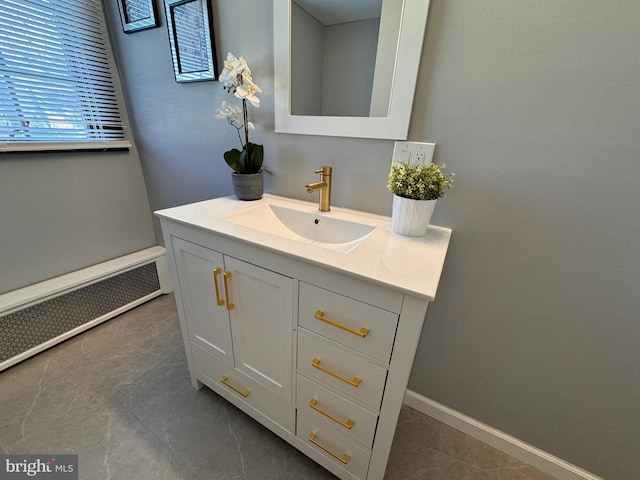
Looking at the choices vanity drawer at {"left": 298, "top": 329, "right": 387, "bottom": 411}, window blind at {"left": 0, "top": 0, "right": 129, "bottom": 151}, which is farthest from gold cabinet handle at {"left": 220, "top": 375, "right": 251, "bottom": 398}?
window blind at {"left": 0, "top": 0, "right": 129, "bottom": 151}

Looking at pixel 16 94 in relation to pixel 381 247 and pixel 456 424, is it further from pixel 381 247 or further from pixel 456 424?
pixel 456 424

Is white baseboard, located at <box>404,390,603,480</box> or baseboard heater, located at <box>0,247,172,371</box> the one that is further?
baseboard heater, located at <box>0,247,172,371</box>

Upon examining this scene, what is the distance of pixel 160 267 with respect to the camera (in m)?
1.90

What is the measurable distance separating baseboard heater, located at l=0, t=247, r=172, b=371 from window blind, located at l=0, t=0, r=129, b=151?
29.0 inches

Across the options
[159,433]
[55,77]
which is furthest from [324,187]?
[55,77]

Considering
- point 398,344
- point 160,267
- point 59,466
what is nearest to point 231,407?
point 59,466

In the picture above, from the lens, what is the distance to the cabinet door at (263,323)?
0.79 meters

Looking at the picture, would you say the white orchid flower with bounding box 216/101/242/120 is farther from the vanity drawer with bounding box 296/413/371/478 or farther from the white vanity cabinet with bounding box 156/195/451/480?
the vanity drawer with bounding box 296/413/371/478

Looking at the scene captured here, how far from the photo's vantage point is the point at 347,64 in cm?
95

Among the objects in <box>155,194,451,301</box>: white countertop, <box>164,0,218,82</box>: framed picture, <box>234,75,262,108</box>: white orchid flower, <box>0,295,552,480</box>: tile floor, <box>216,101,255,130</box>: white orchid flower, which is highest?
<box>164,0,218,82</box>: framed picture

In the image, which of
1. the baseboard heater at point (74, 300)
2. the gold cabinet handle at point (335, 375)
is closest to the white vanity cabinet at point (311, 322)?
the gold cabinet handle at point (335, 375)

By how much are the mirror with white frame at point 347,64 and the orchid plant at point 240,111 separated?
12 centimetres

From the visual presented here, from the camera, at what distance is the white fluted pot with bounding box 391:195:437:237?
792 millimetres

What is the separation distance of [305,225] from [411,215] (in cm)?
45
